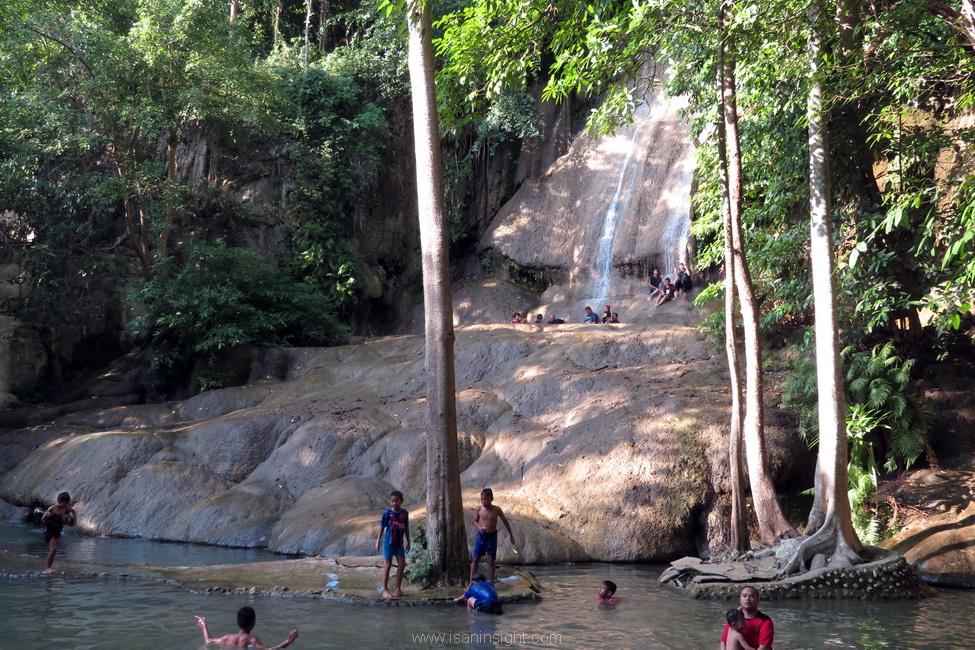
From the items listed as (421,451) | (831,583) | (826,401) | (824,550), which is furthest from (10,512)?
(826,401)

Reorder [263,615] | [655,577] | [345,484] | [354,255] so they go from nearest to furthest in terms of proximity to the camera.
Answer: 1. [263,615]
2. [655,577]
3. [345,484]
4. [354,255]

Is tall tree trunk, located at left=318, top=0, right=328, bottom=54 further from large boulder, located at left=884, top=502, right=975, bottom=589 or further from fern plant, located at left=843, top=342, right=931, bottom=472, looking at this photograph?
large boulder, located at left=884, top=502, right=975, bottom=589

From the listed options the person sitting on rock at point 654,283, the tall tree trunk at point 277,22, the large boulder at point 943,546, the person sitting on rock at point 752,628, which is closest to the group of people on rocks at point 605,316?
the person sitting on rock at point 654,283

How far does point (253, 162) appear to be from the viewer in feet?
106

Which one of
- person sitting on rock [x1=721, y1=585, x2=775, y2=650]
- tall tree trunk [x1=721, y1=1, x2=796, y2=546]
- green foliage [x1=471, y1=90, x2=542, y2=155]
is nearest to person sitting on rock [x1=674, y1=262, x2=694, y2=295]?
green foliage [x1=471, y1=90, x2=542, y2=155]

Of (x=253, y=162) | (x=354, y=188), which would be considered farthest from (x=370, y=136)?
(x=253, y=162)

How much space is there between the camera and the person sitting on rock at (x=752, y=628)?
310 inches

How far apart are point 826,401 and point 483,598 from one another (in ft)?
19.7

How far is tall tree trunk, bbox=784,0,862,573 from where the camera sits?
42.3 feet

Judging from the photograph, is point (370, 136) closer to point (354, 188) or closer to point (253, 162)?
point (354, 188)

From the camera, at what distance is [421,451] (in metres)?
18.5

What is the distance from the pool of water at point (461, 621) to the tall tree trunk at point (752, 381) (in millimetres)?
1972

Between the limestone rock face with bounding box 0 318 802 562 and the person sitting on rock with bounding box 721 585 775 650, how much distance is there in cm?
727

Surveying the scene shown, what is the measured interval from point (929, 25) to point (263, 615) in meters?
12.4
